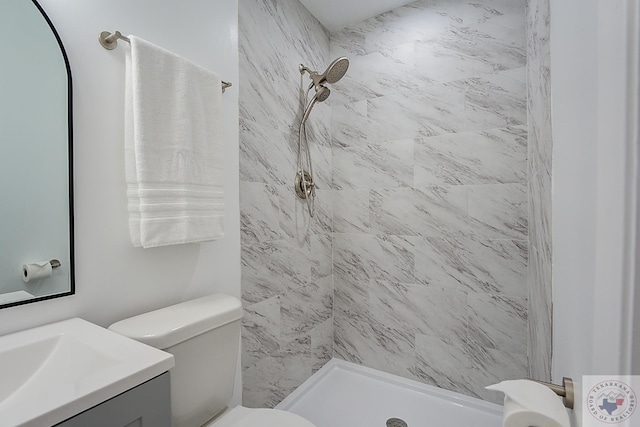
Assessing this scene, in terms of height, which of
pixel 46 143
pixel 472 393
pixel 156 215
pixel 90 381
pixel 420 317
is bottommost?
pixel 472 393

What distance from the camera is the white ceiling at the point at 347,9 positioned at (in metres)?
1.94

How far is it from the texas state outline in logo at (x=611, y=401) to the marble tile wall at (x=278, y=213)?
4.55 feet

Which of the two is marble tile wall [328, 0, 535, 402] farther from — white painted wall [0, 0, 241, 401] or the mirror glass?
the mirror glass

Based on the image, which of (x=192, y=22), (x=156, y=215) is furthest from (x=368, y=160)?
(x=156, y=215)

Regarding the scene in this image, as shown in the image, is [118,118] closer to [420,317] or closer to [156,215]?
[156,215]

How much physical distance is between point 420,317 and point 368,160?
1132mm

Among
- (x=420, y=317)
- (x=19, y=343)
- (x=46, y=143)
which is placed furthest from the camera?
(x=420, y=317)

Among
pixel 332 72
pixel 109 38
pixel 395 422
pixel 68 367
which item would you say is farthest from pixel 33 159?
pixel 395 422

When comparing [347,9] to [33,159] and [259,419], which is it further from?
[259,419]

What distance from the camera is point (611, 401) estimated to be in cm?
29

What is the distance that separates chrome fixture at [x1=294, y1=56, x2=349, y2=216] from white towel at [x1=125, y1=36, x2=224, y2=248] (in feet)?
2.57

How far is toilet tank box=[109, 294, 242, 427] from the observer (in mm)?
908

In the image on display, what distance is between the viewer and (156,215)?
1.00 metres

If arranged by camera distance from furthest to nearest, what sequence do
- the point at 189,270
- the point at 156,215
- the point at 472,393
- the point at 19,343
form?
the point at 472,393 < the point at 189,270 < the point at 156,215 < the point at 19,343
